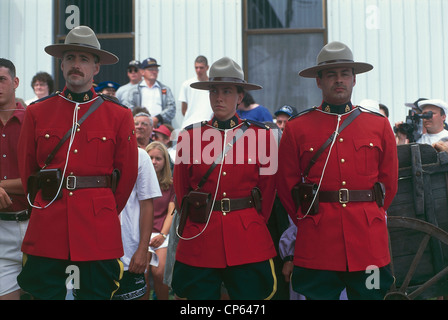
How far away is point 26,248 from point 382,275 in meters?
2.15

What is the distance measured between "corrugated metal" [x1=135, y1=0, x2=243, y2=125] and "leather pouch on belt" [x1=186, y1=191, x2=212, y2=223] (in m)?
5.65

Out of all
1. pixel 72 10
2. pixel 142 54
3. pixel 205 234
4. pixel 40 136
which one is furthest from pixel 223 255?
pixel 72 10

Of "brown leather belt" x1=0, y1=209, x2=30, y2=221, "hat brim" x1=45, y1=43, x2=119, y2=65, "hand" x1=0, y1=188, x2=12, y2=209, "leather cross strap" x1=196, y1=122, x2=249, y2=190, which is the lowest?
"brown leather belt" x1=0, y1=209, x2=30, y2=221

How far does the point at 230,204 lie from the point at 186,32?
6.04 m

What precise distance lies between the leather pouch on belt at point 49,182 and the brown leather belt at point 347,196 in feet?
5.23

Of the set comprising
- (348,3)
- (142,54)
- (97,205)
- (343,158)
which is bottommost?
(97,205)

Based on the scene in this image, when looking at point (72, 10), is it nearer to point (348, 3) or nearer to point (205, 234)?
point (348, 3)

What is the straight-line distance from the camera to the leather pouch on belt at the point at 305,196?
11.9 feet

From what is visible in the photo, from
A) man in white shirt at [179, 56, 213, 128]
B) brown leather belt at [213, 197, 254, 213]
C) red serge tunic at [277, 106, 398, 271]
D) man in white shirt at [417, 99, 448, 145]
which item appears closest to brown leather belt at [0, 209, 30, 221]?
brown leather belt at [213, 197, 254, 213]

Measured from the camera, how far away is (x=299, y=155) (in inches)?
149

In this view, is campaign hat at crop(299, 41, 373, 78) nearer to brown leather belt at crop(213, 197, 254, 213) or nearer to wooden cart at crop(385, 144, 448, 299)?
brown leather belt at crop(213, 197, 254, 213)

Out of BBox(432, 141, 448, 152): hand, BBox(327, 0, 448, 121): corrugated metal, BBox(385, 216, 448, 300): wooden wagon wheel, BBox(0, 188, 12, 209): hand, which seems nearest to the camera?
BBox(0, 188, 12, 209): hand

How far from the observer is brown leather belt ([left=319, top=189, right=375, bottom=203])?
11.8ft
